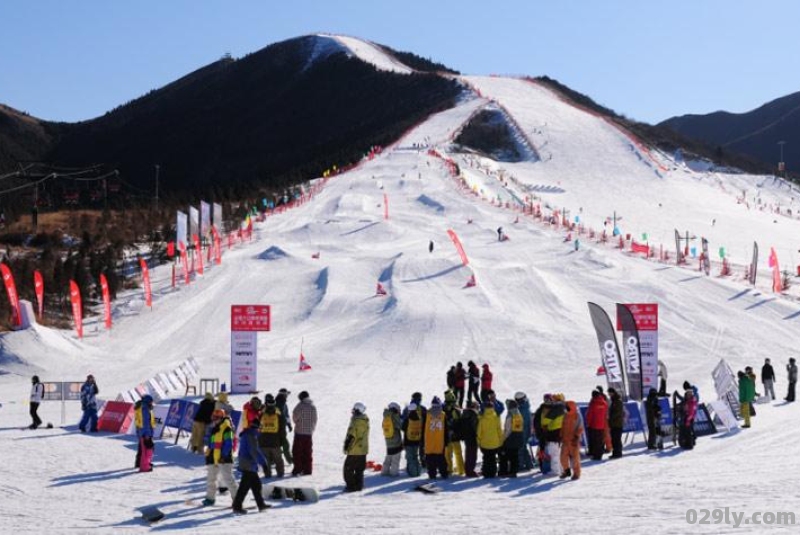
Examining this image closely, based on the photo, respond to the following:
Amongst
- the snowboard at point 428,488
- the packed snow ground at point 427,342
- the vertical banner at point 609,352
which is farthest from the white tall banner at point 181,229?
the snowboard at point 428,488

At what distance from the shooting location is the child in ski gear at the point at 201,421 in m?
14.8

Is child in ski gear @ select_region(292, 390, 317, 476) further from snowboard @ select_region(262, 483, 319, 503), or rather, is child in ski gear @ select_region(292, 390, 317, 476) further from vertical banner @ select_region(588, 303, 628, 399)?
vertical banner @ select_region(588, 303, 628, 399)

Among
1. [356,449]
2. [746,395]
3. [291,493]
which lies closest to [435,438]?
[356,449]

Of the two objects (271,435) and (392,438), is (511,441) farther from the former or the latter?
(271,435)

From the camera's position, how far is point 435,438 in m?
13.8

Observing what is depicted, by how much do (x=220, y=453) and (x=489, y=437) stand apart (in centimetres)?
377

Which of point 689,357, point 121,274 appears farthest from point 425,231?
point 689,357

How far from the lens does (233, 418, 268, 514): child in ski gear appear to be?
11953 millimetres

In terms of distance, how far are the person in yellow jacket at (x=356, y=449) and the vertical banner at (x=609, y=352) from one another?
7.39m

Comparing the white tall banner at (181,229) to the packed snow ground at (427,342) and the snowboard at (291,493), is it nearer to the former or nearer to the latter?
the packed snow ground at (427,342)

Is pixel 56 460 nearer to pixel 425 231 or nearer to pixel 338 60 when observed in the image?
pixel 425 231

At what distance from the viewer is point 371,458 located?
1602cm

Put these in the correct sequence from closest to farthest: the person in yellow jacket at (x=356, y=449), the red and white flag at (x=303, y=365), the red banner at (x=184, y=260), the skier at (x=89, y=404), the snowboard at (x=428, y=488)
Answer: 1. the snowboard at (x=428, y=488)
2. the person in yellow jacket at (x=356, y=449)
3. the skier at (x=89, y=404)
4. the red and white flag at (x=303, y=365)
5. the red banner at (x=184, y=260)

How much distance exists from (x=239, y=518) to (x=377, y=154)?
63.9 metres
